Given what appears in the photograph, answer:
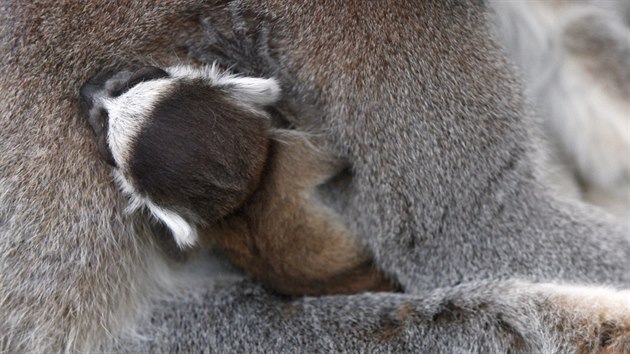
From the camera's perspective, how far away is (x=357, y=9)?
2887 mm

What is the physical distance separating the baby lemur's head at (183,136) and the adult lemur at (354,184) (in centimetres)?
14

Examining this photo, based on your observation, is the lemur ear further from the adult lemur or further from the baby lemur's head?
the adult lemur

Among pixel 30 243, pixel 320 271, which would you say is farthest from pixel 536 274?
pixel 30 243

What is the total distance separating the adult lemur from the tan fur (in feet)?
0.24

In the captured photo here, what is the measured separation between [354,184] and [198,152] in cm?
62

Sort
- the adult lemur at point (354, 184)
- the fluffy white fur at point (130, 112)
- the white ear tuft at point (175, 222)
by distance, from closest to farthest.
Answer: the fluffy white fur at point (130, 112) → the white ear tuft at point (175, 222) → the adult lemur at point (354, 184)

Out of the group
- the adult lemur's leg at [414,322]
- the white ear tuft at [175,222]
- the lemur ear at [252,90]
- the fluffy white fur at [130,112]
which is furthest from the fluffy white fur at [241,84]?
the adult lemur's leg at [414,322]

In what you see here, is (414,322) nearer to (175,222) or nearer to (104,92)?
(175,222)

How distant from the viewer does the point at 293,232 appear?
9.73ft

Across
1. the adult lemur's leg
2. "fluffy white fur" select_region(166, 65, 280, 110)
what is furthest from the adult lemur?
"fluffy white fur" select_region(166, 65, 280, 110)

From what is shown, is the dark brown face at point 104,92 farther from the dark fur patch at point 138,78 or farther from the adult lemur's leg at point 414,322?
the adult lemur's leg at point 414,322

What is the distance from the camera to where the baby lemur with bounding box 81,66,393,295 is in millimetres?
2641

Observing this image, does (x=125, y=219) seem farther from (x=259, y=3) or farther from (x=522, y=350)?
(x=522, y=350)

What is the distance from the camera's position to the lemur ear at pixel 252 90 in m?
2.78
